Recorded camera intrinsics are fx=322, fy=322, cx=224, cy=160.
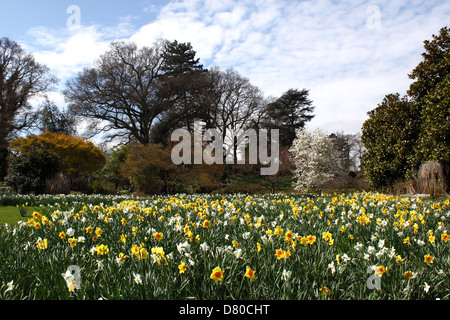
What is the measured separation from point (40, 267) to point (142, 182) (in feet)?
46.5

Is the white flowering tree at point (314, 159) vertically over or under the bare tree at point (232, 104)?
under

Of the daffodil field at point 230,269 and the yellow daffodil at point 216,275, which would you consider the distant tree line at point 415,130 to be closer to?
the daffodil field at point 230,269

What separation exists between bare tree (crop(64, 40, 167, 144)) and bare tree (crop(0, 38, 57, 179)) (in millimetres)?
3727

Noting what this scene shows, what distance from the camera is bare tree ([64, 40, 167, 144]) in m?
25.3

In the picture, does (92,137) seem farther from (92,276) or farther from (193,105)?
(92,276)

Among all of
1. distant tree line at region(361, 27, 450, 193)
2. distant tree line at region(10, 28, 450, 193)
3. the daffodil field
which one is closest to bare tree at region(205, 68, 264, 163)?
distant tree line at region(10, 28, 450, 193)

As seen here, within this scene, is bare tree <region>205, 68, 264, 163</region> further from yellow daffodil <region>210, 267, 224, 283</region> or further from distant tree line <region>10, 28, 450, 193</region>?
yellow daffodil <region>210, 267, 224, 283</region>

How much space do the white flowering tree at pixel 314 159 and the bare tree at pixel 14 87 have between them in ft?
71.0

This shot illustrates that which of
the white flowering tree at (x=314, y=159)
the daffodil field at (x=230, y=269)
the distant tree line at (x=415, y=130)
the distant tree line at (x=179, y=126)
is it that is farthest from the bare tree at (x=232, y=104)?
the daffodil field at (x=230, y=269)

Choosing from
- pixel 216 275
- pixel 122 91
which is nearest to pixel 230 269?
pixel 216 275

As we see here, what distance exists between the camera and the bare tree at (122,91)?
2534 cm

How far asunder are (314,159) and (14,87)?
24.1m

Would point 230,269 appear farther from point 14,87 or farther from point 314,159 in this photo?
point 14,87
